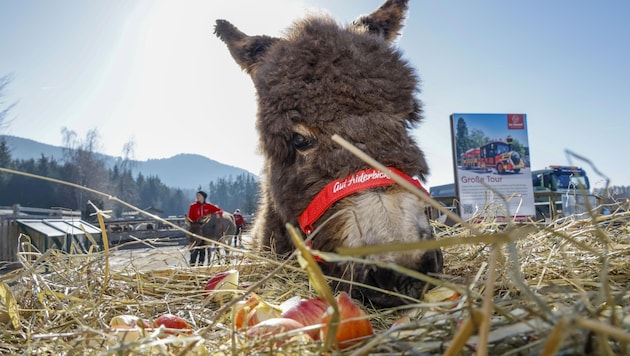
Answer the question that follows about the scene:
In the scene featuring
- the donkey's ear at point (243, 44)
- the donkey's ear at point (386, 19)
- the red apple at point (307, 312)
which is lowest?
the red apple at point (307, 312)

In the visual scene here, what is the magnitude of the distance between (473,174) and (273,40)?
404 inches

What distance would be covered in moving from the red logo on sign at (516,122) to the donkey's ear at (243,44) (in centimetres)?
1285

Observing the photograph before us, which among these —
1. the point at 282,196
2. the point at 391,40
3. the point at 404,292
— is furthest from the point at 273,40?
the point at 404,292

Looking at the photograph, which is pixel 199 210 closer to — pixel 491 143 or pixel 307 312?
pixel 491 143

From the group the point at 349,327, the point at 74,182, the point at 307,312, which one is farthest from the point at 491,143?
the point at 74,182

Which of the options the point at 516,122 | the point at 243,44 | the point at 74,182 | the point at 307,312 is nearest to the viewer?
the point at 307,312

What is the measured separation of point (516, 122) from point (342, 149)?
13799mm

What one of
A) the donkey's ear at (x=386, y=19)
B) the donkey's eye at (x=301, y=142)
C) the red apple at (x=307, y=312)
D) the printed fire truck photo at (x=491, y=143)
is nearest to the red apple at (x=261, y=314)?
the red apple at (x=307, y=312)

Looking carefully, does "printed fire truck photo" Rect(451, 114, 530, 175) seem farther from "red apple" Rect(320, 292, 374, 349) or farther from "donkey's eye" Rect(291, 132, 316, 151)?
"red apple" Rect(320, 292, 374, 349)

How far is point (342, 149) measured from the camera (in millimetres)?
2160

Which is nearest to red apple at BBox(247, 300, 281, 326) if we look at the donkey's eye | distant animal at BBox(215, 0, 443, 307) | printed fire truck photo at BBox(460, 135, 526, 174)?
distant animal at BBox(215, 0, 443, 307)

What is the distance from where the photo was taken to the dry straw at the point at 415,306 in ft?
2.05

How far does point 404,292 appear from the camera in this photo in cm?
160

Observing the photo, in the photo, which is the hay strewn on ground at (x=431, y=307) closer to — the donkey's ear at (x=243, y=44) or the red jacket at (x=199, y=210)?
the donkey's ear at (x=243, y=44)
